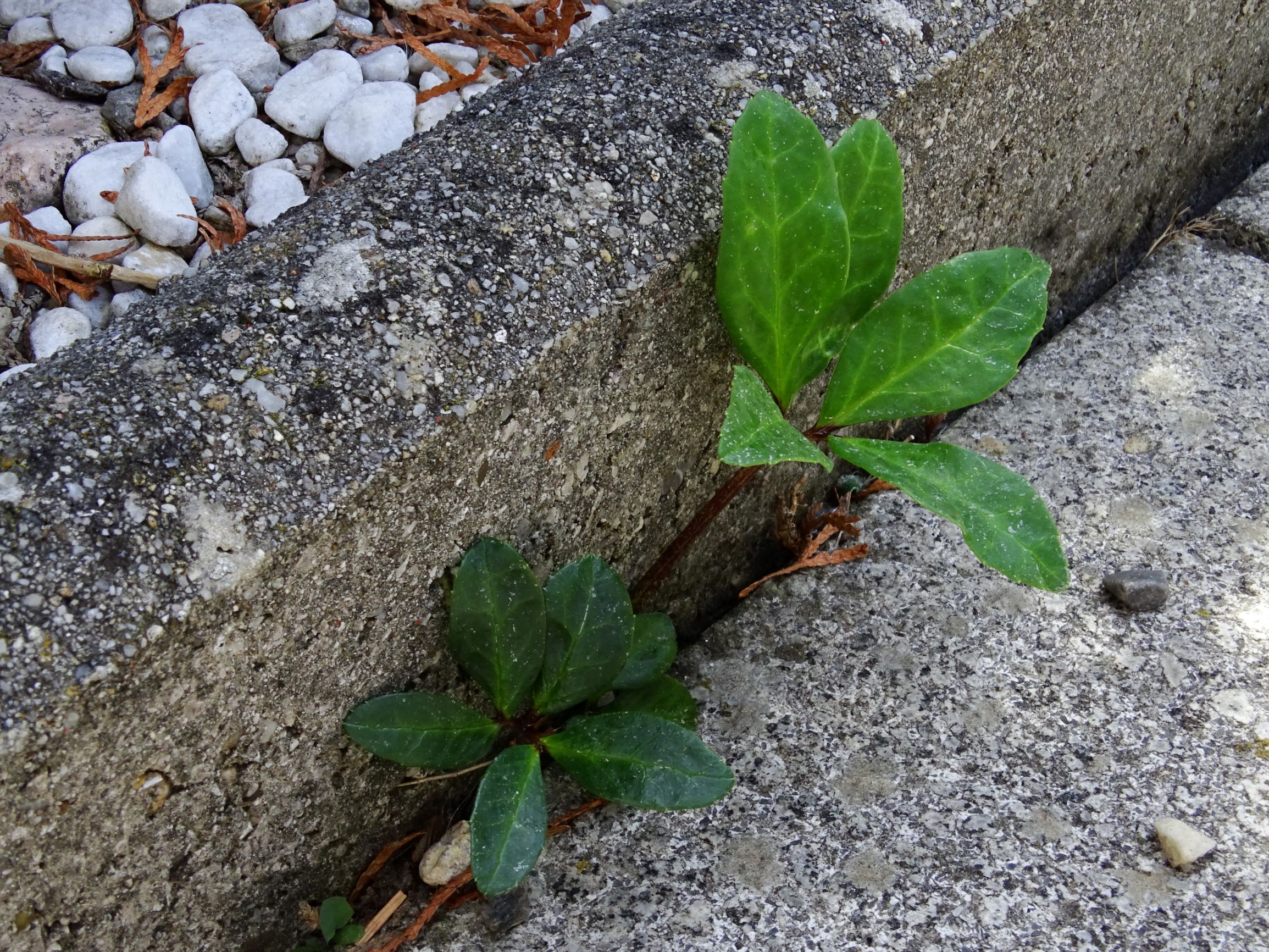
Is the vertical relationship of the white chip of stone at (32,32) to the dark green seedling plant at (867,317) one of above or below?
below

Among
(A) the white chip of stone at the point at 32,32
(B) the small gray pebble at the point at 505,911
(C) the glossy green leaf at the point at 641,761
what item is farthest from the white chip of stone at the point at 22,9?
(B) the small gray pebble at the point at 505,911

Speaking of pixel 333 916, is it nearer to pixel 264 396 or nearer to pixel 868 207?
pixel 264 396

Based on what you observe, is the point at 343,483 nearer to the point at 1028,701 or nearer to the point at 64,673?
the point at 64,673

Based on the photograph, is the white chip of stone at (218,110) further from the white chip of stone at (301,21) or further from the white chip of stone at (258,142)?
the white chip of stone at (301,21)

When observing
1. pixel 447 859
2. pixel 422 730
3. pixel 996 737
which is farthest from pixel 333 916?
pixel 996 737

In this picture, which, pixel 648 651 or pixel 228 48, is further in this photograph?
pixel 228 48

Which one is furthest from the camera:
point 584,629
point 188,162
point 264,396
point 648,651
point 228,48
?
point 228,48

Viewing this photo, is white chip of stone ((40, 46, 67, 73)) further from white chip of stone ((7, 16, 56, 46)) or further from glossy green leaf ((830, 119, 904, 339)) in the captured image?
glossy green leaf ((830, 119, 904, 339))
